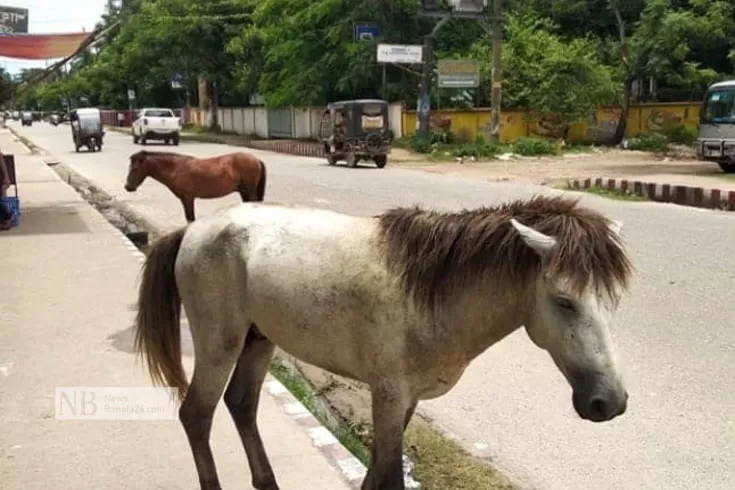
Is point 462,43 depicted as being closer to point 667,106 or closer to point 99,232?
point 667,106

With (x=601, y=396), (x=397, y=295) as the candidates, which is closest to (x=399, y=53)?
(x=397, y=295)

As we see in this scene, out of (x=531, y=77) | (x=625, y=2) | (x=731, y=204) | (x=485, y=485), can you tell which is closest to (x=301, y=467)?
(x=485, y=485)

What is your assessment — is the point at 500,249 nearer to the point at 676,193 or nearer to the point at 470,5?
the point at 676,193

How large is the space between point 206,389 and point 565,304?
5.42 feet

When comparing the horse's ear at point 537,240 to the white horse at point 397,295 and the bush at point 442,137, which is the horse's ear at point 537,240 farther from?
the bush at point 442,137

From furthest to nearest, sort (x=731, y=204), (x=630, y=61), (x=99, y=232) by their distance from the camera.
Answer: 1. (x=630, y=61)
2. (x=731, y=204)
3. (x=99, y=232)

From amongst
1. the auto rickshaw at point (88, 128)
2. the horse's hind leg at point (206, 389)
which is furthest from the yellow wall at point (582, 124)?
the horse's hind leg at point (206, 389)

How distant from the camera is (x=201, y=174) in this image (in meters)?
9.92

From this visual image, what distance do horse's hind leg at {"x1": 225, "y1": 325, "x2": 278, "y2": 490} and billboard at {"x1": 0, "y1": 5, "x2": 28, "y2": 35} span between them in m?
15.9

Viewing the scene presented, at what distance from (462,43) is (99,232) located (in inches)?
1059

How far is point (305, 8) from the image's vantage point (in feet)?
114

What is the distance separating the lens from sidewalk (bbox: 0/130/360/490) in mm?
3961

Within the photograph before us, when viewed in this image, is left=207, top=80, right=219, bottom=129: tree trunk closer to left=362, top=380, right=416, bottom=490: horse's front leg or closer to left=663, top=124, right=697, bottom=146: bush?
left=663, top=124, right=697, bottom=146: bush

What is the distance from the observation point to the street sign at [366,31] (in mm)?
32312
